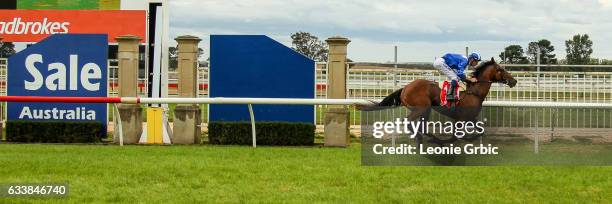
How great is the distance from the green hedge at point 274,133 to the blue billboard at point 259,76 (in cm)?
33

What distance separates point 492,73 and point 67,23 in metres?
7.69

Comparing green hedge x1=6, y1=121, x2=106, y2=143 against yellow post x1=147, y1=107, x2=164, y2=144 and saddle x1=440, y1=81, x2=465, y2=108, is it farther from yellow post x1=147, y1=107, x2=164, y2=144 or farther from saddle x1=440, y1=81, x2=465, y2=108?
saddle x1=440, y1=81, x2=465, y2=108

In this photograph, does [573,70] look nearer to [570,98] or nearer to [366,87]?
[570,98]

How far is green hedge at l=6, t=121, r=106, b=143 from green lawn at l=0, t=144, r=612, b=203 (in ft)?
10.6

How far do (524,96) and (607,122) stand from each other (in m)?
3.34

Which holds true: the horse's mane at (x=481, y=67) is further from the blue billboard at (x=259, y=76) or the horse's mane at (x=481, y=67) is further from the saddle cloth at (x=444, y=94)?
the blue billboard at (x=259, y=76)

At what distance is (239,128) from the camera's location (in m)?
11.1

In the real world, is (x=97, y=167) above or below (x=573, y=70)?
below

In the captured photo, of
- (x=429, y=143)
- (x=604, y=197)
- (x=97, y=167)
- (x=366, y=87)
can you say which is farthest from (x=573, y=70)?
(x=97, y=167)

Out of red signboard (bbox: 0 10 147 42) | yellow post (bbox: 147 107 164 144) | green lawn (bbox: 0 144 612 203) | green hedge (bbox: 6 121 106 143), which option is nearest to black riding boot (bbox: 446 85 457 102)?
green lawn (bbox: 0 144 612 203)

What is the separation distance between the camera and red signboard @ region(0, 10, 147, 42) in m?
13.3

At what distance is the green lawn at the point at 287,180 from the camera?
5.70 meters

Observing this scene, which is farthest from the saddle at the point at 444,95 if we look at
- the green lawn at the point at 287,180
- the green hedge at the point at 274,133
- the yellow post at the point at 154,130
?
the yellow post at the point at 154,130

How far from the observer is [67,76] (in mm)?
11656
